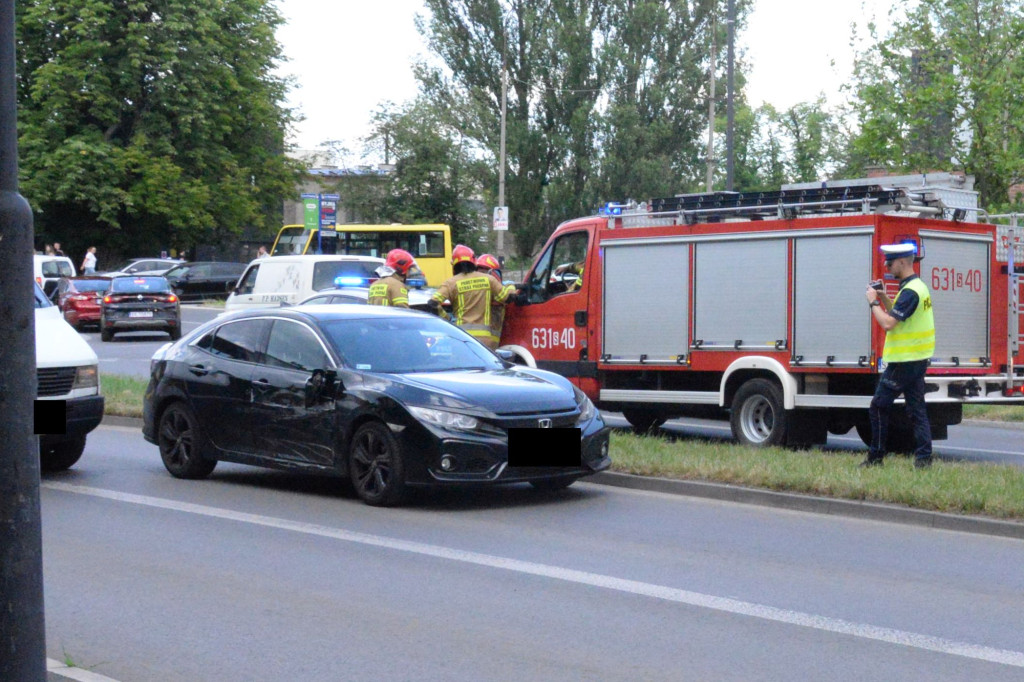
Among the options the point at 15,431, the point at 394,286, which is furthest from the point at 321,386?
the point at 15,431

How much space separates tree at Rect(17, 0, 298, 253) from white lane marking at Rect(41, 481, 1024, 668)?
42.9 m

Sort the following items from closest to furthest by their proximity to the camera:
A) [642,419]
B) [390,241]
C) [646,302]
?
[646,302]
[642,419]
[390,241]

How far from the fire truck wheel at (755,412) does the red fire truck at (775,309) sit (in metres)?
0.01

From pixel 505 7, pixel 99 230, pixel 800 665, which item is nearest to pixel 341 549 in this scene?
pixel 800 665

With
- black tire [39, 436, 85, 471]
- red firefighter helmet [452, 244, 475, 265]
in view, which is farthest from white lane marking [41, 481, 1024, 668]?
red firefighter helmet [452, 244, 475, 265]

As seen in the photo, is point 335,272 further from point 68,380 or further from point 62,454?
point 68,380

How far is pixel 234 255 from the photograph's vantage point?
68625mm

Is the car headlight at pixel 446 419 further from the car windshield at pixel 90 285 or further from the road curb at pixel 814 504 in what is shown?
the car windshield at pixel 90 285

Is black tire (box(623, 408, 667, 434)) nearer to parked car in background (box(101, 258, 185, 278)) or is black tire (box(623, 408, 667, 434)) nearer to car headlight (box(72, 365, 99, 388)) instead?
car headlight (box(72, 365, 99, 388))

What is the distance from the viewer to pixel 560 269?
15672mm

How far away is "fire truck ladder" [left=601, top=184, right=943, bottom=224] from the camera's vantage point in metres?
12.7

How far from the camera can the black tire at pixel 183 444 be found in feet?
37.9

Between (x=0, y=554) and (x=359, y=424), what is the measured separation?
Answer: 5825mm

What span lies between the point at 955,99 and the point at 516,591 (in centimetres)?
1963
